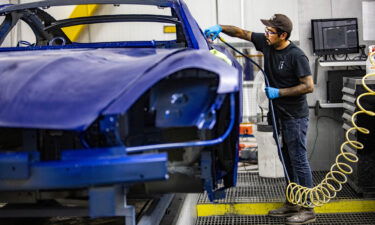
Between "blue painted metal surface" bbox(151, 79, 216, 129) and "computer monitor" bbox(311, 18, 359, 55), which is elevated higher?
"computer monitor" bbox(311, 18, 359, 55)

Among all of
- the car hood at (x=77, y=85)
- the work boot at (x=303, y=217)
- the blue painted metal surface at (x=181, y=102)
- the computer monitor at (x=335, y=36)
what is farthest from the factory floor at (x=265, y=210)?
the car hood at (x=77, y=85)

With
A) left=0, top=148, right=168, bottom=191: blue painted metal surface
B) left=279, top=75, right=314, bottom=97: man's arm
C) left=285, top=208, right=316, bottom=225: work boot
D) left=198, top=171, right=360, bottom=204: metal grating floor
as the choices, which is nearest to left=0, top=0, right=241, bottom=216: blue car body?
left=0, top=148, right=168, bottom=191: blue painted metal surface

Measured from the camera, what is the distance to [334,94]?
5492 millimetres

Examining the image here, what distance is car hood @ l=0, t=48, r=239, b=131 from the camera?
1799mm

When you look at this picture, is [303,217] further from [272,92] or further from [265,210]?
[272,92]

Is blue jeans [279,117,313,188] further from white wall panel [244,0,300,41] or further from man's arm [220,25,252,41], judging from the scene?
white wall panel [244,0,300,41]

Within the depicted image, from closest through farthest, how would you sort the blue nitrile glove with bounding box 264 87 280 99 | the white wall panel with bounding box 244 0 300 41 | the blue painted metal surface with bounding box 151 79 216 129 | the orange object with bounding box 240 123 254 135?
the blue painted metal surface with bounding box 151 79 216 129 < the blue nitrile glove with bounding box 264 87 280 99 < the white wall panel with bounding box 244 0 300 41 < the orange object with bounding box 240 123 254 135

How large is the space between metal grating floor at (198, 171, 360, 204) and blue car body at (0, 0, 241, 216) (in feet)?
7.41

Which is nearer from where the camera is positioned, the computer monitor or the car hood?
the car hood

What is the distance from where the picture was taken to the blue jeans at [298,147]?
3.92 m

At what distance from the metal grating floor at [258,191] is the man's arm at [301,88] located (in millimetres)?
1161

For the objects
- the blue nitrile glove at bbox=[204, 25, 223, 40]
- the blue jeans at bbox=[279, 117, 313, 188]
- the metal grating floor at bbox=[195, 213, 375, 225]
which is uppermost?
the blue nitrile glove at bbox=[204, 25, 223, 40]

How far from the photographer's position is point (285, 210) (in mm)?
4203

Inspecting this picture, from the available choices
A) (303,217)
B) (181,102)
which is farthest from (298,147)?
(181,102)
